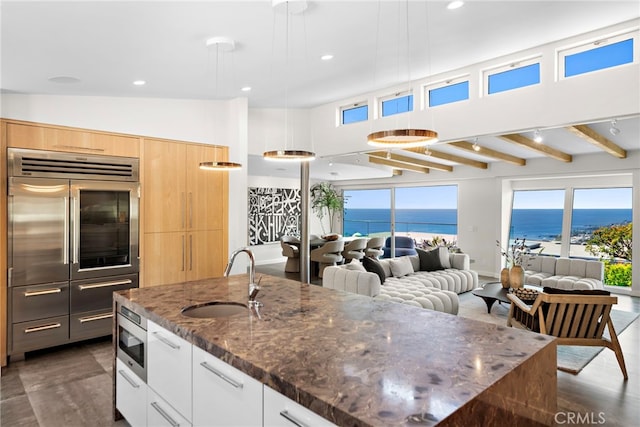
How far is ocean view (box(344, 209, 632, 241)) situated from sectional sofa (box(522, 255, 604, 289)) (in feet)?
5.32

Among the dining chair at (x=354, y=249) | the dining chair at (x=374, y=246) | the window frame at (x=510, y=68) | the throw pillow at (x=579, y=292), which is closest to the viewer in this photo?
the throw pillow at (x=579, y=292)

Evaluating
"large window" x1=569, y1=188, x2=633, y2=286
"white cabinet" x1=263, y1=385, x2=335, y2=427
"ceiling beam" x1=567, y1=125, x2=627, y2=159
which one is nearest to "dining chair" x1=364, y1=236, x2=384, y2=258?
"large window" x1=569, y1=188, x2=633, y2=286

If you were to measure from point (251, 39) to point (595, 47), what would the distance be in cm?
314

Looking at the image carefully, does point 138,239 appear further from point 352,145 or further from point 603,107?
point 603,107

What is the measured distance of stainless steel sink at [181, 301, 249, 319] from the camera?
7.61ft

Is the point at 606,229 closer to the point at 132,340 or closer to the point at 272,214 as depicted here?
the point at 272,214

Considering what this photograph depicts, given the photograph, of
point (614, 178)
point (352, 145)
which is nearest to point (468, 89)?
point (352, 145)

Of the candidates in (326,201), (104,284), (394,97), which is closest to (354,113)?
(394,97)

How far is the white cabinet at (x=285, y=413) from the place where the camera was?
46.0 inches

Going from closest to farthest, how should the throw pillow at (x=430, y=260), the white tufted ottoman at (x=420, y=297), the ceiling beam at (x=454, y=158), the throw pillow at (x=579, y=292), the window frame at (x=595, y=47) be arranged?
the window frame at (x=595, y=47), the throw pillow at (x=579, y=292), the white tufted ottoman at (x=420, y=297), the throw pillow at (x=430, y=260), the ceiling beam at (x=454, y=158)

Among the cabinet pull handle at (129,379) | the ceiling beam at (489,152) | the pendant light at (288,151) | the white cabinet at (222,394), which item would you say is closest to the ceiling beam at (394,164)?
the ceiling beam at (489,152)

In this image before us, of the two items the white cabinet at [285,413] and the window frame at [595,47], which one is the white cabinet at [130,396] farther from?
the window frame at [595,47]

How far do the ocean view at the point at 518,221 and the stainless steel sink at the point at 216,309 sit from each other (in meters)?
7.96

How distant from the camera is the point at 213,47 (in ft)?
10.2
